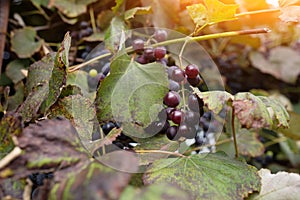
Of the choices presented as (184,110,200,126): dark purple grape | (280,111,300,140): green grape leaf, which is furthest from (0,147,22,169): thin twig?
(280,111,300,140): green grape leaf

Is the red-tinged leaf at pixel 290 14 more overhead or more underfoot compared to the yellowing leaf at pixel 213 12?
more underfoot

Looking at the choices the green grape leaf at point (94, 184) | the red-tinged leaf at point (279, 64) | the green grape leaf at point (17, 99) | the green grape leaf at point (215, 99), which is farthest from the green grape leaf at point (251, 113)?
the red-tinged leaf at point (279, 64)

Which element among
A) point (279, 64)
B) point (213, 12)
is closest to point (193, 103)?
point (213, 12)

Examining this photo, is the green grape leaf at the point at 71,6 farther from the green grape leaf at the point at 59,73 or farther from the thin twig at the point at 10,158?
the thin twig at the point at 10,158

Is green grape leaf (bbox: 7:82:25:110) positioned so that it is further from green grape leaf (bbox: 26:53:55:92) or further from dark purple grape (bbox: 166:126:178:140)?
dark purple grape (bbox: 166:126:178:140)

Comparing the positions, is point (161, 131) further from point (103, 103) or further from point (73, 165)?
point (73, 165)

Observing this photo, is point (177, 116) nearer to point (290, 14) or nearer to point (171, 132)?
point (171, 132)
